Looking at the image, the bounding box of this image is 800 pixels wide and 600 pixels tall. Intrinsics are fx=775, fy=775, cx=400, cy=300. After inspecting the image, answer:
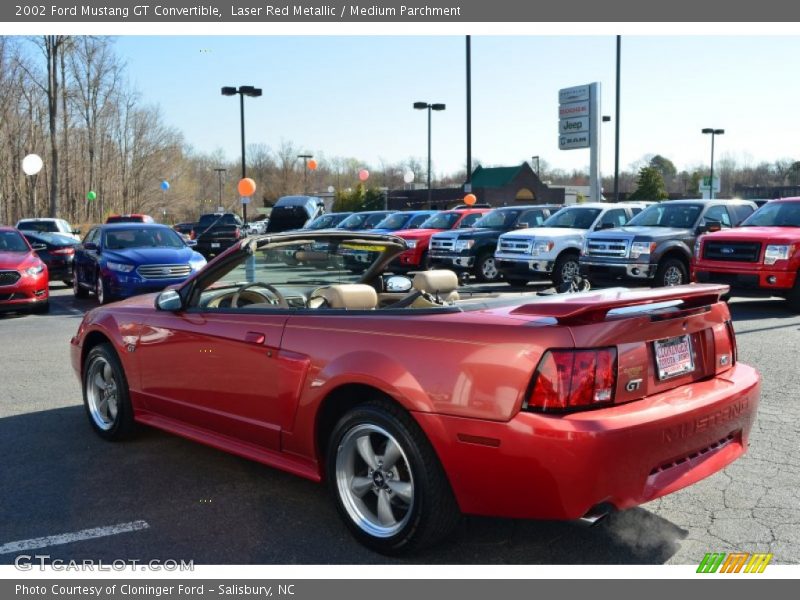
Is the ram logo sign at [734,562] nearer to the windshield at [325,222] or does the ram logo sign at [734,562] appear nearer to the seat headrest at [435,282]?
the seat headrest at [435,282]

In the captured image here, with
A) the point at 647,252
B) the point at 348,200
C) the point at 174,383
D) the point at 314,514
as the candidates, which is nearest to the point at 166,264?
the point at 647,252

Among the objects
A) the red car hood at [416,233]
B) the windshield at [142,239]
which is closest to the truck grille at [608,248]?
the red car hood at [416,233]

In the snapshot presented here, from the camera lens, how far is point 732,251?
12266mm

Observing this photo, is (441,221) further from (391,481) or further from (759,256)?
(391,481)

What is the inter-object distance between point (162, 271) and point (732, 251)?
32.6 ft

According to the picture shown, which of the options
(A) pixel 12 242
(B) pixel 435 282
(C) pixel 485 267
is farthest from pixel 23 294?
(B) pixel 435 282

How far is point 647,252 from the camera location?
13875 millimetres

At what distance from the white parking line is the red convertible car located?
0.72 metres

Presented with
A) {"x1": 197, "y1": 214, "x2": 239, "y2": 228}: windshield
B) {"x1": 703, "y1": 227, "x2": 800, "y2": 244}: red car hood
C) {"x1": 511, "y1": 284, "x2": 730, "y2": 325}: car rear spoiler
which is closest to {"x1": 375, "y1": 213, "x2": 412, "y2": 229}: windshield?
{"x1": 197, "y1": 214, "x2": 239, "y2": 228}: windshield

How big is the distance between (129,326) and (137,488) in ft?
4.08

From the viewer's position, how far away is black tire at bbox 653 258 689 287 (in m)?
14.0

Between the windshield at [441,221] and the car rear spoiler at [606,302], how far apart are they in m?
17.9

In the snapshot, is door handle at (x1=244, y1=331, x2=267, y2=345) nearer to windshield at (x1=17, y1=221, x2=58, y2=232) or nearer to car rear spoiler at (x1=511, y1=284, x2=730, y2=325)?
car rear spoiler at (x1=511, y1=284, x2=730, y2=325)

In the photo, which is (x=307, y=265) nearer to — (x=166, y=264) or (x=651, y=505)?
(x=651, y=505)
